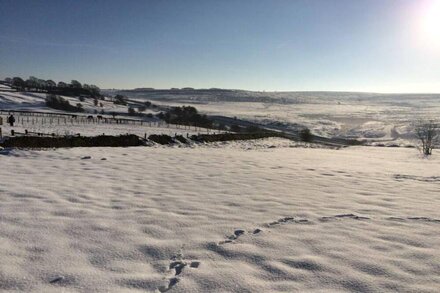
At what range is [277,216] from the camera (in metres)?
7.05

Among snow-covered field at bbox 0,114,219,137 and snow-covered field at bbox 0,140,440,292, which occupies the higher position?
snow-covered field at bbox 0,140,440,292

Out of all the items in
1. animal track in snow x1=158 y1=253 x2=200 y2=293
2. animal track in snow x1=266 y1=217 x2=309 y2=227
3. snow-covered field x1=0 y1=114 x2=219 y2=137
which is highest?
animal track in snow x1=266 y1=217 x2=309 y2=227

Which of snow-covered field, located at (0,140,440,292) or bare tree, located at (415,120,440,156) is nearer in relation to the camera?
snow-covered field, located at (0,140,440,292)

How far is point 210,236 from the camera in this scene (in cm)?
583

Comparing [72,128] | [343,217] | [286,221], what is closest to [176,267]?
[286,221]

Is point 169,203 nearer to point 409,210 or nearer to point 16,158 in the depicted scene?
point 409,210

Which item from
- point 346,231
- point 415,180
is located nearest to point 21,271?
point 346,231

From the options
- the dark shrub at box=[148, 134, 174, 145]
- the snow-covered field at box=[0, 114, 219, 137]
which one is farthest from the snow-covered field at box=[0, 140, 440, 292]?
the snow-covered field at box=[0, 114, 219, 137]

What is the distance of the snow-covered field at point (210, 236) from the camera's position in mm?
4367

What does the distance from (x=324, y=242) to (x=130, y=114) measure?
10104 cm

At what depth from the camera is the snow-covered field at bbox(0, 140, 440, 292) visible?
4.37 m

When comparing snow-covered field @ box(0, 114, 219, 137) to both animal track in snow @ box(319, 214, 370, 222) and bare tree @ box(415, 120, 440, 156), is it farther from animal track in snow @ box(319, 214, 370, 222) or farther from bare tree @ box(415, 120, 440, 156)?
animal track in snow @ box(319, 214, 370, 222)

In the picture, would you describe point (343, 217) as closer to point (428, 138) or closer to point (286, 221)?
point (286, 221)

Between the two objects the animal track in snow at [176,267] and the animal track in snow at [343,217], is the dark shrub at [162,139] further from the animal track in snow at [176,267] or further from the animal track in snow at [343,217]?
the animal track in snow at [176,267]
